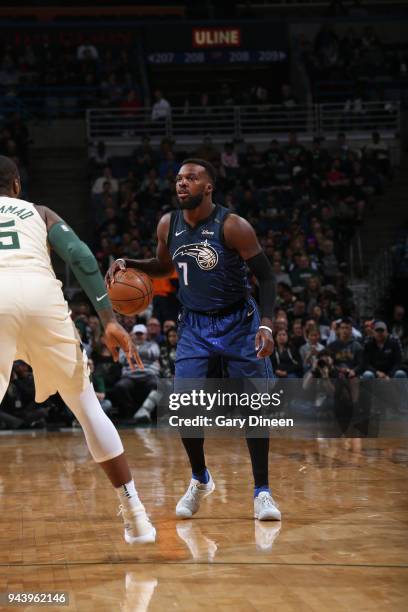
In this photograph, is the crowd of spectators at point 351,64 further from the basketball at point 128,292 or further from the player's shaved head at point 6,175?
the player's shaved head at point 6,175

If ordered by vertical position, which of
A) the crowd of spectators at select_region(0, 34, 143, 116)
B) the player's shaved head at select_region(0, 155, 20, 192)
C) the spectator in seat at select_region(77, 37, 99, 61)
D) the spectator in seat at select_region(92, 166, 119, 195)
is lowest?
the spectator in seat at select_region(92, 166, 119, 195)

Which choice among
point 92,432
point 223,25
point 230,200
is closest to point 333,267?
point 230,200

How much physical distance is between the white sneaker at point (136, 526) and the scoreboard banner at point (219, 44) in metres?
18.7

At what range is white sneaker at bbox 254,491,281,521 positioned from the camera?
5164 mm

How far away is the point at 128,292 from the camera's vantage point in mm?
5754

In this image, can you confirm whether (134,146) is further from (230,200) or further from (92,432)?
(92,432)

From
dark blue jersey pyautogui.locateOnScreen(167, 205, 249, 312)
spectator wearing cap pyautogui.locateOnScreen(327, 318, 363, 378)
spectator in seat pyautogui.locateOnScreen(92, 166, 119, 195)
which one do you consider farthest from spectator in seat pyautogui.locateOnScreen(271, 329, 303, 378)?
spectator in seat pyautogui.locateOnScreen(92, 166, 119, 195)

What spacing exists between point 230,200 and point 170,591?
481 inches

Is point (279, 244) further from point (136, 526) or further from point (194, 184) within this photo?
point (136, 526)

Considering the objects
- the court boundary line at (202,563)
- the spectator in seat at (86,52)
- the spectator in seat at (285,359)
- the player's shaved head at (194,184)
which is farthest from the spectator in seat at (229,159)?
the court boundary line at (202,563)

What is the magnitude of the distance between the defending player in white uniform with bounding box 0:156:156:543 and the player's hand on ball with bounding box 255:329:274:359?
109 cm

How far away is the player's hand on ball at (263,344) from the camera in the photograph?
5.17 metres

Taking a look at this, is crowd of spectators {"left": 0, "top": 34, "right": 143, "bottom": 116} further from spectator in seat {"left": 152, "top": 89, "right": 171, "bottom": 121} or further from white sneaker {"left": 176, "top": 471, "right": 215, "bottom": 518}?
white sneaker {"left": 176, "top": 471, "right": 215, "bottom": 518}

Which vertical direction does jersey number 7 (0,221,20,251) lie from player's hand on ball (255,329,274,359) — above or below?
above
